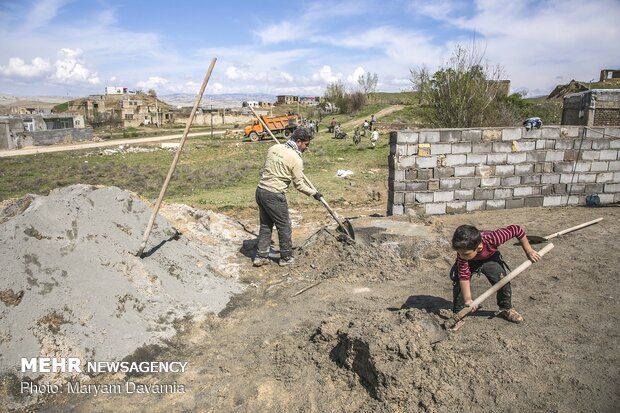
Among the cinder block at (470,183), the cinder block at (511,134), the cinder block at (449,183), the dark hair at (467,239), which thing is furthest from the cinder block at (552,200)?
the dark hair at (467,239)

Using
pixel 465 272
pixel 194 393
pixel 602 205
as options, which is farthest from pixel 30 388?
pixel 602 205

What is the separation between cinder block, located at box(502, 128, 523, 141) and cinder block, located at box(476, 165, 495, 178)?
49 centimetres

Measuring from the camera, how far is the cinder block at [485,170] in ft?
21.4

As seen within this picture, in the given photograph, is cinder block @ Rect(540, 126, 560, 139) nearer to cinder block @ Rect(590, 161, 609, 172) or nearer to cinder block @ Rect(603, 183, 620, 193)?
cinder block @ Rect(590, 161, 609, 172)

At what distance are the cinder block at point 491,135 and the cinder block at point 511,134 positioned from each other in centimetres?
8

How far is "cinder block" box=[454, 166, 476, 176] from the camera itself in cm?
645

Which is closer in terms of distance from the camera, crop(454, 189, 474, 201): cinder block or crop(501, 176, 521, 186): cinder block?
crop(454, 189, 474, 201): cinder block

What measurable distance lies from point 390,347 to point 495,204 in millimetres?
4789

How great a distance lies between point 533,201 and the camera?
271 inches

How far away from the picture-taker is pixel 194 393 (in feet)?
9.47

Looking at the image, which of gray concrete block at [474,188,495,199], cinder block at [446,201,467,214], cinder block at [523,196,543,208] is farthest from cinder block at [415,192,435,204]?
cinder block at [523,196,543,208]

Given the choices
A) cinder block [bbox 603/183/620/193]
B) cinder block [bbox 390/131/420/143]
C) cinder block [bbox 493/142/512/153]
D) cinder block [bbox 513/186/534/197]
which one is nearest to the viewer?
cinder block [bbox 390/131/420/143]

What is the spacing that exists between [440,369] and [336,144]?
18874 millimetres

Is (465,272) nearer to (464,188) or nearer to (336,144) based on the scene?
(464,188)
